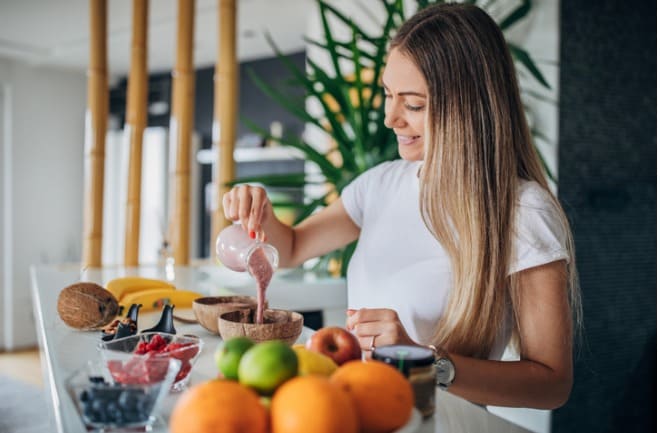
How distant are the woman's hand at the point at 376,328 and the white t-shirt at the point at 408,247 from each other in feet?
1.08

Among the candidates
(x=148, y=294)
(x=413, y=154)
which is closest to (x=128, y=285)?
(x=148, y=294)

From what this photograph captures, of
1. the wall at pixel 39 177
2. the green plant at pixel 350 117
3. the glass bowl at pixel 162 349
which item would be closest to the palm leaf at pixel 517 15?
the green plant at pixel 350 117

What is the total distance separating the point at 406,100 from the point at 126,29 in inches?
177

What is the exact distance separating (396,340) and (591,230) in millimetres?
2096

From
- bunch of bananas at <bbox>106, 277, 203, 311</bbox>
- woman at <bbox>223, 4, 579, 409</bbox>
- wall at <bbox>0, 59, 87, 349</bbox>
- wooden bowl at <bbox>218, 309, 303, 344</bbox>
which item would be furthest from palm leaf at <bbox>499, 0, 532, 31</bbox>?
wall at <bbox>0, 59, 87, 349</bbox>

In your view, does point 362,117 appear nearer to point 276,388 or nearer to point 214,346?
point 214,346

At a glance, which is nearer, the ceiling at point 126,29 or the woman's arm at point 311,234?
the woman's arm at point 311,234

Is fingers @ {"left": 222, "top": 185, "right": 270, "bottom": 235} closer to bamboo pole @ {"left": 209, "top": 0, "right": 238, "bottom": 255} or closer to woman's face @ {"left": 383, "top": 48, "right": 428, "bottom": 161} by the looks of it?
woman's face @ {"left": 383, "top": 48, "right": 428, "bottom": 161}

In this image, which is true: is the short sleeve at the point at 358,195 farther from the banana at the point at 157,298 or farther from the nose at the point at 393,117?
the banana at the point at 157,298

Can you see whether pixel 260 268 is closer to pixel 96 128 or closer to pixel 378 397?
pixel 378 397

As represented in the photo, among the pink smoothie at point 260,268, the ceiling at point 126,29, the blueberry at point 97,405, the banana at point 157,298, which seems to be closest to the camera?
the blueberry at point 97,405

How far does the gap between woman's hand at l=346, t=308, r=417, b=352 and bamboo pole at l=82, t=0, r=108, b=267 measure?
2130 millimetres

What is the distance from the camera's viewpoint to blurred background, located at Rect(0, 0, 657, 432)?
2641 millimetres

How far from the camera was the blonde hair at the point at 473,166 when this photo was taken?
1187 mm
